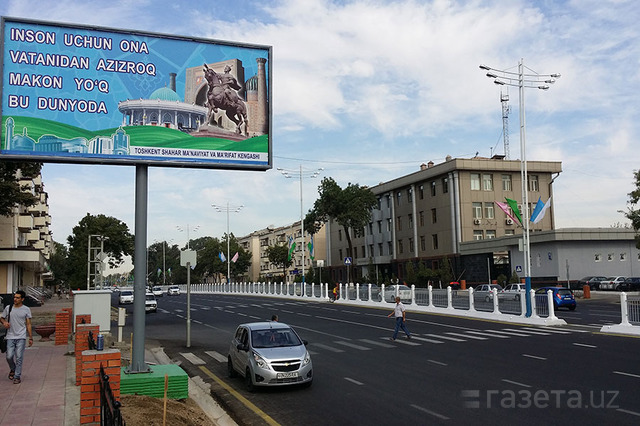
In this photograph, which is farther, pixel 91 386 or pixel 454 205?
pixel 454 205

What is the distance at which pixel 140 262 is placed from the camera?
1262 centimetres

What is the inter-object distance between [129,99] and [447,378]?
32.6 feet

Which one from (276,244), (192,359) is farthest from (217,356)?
(276,244)

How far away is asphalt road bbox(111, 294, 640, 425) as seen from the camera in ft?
35.2

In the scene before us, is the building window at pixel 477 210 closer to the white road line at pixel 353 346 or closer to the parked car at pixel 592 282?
the parked car at pixel 592 282

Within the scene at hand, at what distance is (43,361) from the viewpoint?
A: 16469 millimetres

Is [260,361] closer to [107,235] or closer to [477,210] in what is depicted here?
[477,210]

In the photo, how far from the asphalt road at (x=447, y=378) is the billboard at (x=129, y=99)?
5664 millimetres

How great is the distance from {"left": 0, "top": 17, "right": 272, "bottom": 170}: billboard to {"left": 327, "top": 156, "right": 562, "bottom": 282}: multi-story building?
51.6 m

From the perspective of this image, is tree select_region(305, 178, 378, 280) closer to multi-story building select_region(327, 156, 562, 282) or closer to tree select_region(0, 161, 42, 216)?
multi-story building select_region(327, 156, 562, 282)

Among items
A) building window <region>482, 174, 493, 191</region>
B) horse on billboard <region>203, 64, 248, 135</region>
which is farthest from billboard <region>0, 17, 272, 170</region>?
building window <region>482, 174, 493, 191</region>

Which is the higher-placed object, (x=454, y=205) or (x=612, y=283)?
(x=454, y=205)

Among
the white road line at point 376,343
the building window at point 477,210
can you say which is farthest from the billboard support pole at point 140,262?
the building window at point 477,210

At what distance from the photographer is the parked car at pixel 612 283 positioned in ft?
181
